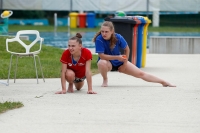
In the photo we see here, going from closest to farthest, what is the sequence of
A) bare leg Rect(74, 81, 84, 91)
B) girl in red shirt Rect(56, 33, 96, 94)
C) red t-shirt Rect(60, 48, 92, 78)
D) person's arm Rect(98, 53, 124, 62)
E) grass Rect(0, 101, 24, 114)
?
grass Rect(0, 101, 24, 114) → girl in red shirt Rect(56, 33, 96, 94) → red t-shirt Rect(60, 48, 92, 78) → bare leg Rect(74, 81, 84, 91) → person's arm Rect(98, 53, 124, 62)

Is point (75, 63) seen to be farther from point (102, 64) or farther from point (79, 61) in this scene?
point (102, 64)

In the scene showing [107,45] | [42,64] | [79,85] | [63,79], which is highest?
[107,45]

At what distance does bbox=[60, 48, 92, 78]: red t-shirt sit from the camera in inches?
354

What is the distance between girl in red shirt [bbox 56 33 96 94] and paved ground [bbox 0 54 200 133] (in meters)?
0.24

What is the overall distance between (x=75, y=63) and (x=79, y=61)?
71 mm

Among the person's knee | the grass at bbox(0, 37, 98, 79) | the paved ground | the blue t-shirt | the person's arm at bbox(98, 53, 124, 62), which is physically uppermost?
the blue t-shirt

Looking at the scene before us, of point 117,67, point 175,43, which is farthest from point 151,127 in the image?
point 175,43

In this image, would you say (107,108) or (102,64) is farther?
(102,64)

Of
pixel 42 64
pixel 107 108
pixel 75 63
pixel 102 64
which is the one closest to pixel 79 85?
pixel 75 63

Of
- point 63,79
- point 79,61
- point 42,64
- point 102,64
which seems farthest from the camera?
point 42,64

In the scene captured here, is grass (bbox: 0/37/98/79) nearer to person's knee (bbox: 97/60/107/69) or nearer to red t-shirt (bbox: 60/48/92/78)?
person's knee (bbox: 97/60/107/69)

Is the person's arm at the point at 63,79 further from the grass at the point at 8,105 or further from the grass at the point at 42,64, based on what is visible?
the grass at the point at 42,64

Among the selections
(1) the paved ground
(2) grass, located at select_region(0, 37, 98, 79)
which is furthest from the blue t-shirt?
(2) grass, located at select_region(0, 37, 98, 79)

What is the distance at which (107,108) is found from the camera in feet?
25.1
